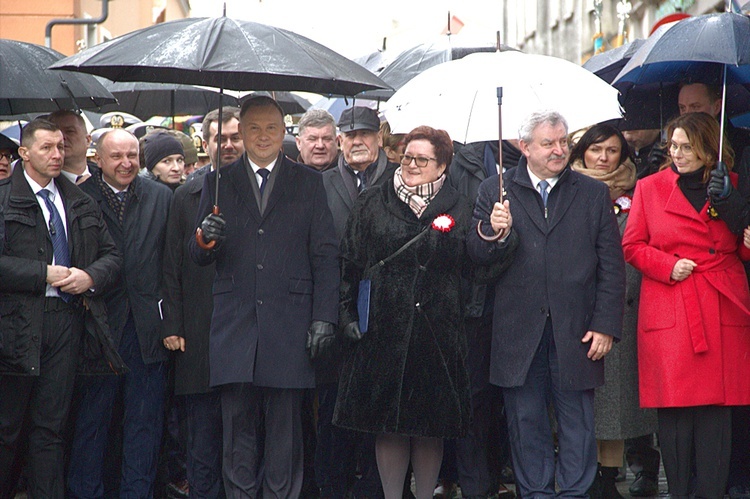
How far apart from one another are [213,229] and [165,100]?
18.8 feet

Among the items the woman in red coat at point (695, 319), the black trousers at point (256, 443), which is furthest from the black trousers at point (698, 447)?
the black trousers at point (256, 443)

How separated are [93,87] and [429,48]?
10.5ft

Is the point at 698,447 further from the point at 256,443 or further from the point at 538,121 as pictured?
the point at 256,443

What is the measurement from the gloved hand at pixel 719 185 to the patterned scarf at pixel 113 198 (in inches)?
137

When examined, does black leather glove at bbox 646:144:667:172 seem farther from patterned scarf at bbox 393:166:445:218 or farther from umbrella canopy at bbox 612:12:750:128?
patterned scarf at bbox 393:166:445:218

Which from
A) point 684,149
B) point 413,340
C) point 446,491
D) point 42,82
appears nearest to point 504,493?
point 446,491

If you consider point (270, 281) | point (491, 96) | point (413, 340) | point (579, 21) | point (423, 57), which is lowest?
point (413, 340)

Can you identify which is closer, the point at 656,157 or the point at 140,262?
the point at 140,262

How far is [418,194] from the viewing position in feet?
22.6

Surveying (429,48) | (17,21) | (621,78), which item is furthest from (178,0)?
(621,78)

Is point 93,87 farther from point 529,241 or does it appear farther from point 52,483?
point 529,241

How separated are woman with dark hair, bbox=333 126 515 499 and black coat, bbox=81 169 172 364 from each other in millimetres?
1255

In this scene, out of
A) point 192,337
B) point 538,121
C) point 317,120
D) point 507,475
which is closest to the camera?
point 538,121

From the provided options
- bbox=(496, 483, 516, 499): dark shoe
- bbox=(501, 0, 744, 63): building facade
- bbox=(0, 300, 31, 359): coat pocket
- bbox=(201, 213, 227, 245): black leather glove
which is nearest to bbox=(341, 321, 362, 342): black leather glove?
bbox=(201, 213, 227, 245): black leather glove
